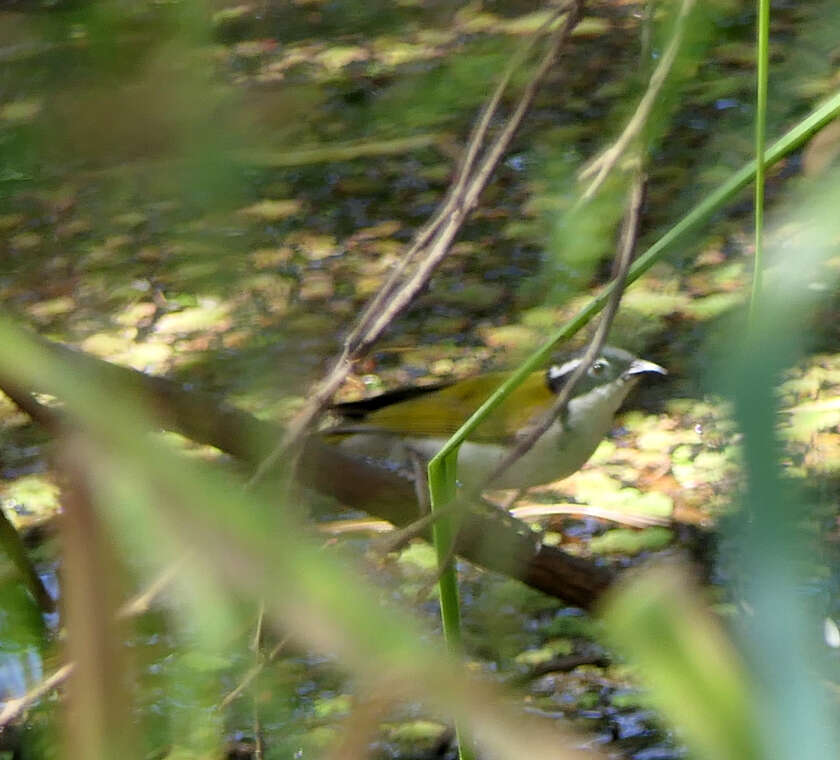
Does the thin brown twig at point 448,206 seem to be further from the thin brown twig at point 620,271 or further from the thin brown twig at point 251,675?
the thin brown twig at point 251,675

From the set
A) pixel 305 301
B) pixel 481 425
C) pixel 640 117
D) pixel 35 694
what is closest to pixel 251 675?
pixel 35 694

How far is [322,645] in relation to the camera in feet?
1.15

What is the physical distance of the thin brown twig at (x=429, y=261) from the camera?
0.66 metres

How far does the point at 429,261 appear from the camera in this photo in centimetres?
72

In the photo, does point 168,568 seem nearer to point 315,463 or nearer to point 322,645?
point 322,645

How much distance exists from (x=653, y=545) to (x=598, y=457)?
41 centimetres

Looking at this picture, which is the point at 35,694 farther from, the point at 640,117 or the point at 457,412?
the point at 457,412

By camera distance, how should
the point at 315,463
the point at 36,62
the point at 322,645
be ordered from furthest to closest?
the point at 315,463
the point at 36,62
the point at 322,645

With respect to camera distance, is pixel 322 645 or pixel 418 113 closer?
pixel 322 645

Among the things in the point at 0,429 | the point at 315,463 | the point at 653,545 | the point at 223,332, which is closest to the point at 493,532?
the point at 315,463

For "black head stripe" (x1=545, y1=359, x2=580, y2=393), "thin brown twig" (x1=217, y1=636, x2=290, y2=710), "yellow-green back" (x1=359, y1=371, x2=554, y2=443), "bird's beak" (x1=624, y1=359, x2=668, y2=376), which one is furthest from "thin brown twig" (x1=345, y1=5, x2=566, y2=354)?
"bird's beak" (x1=624, y1=359, x2=668, y2=376)

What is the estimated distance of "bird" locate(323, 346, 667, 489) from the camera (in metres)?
2.39

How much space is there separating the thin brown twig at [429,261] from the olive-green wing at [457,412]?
5.10 feet

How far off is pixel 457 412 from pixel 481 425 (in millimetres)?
73
